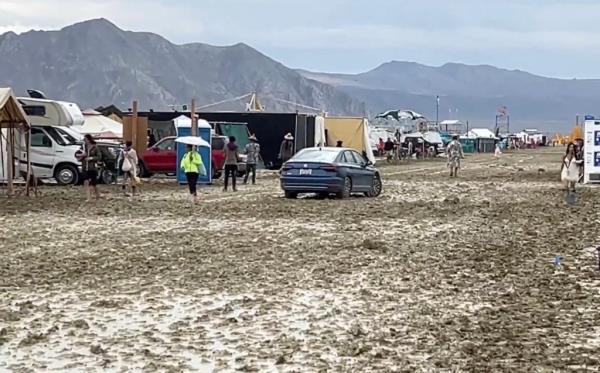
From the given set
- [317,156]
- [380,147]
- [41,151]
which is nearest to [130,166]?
[317,156]

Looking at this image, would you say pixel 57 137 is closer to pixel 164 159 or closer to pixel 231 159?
pixel 164 159

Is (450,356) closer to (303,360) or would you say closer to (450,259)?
(303,360)

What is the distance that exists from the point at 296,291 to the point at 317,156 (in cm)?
1603

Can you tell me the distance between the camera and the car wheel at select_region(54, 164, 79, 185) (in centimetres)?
3253

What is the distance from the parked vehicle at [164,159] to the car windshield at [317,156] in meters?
8.08

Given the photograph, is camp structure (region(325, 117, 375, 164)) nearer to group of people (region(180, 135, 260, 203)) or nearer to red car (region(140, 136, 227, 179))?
red car (region(140, 136, 227, 179))

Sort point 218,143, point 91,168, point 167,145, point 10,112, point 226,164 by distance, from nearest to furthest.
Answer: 1. point 91,168
2. point 10,112
3. point 226,164
4. point 167,145
5. point 218,143

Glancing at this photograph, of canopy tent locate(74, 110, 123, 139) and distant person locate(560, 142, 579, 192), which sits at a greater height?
canopy tent locate(74, 110, 123, 139)

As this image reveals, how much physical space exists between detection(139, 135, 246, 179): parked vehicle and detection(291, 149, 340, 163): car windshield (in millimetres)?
8082

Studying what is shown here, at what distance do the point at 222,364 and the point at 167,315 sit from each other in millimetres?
2203

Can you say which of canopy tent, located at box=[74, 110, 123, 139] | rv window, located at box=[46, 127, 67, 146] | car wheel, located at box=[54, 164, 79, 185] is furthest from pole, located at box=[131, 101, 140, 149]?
canopy tent, located at box=[74, 110, 123, 139]

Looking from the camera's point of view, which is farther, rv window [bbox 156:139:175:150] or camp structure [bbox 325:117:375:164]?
camp structure [bbox 325:117:375:164]

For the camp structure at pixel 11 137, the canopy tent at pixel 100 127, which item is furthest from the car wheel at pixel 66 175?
the canopy tent at pixel 100 127

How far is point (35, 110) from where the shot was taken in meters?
32.3
